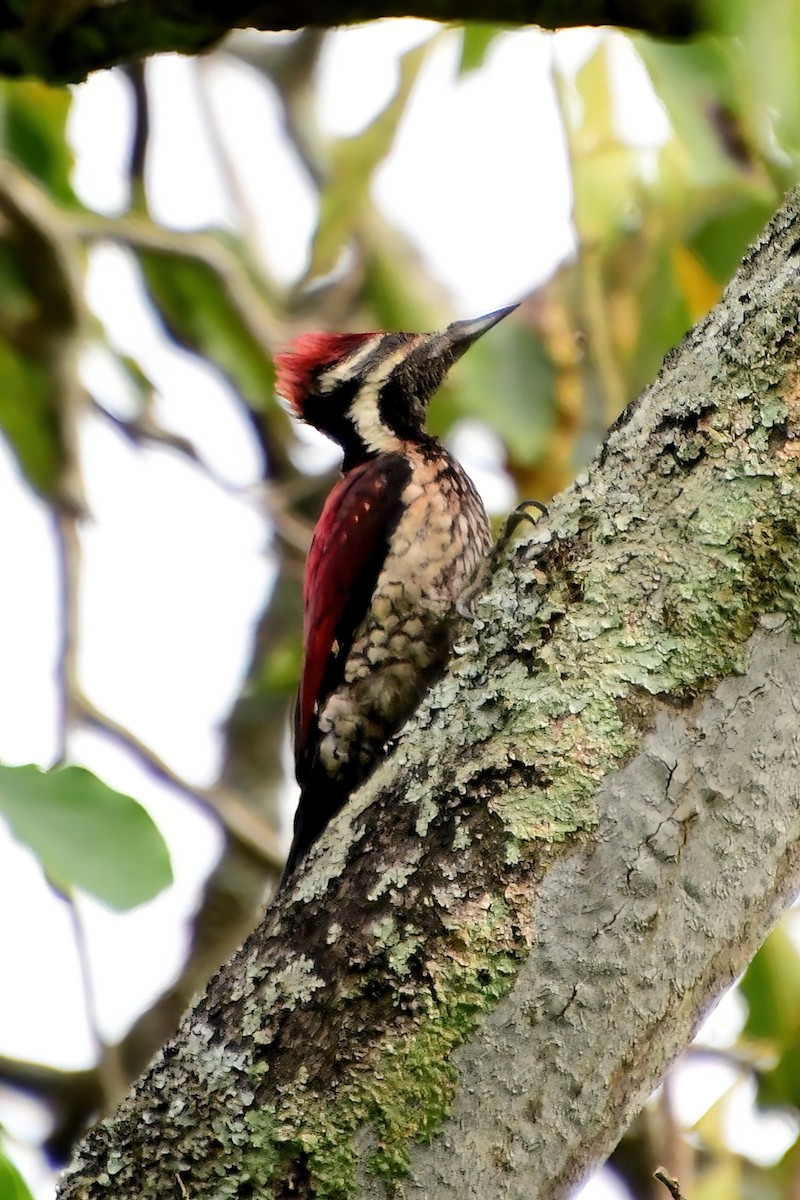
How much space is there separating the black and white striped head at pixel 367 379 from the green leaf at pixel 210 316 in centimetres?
70

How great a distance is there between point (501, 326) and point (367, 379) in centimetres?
63

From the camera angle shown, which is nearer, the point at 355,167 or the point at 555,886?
the point at 555,886

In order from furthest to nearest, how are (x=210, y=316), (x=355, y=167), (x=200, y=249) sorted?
(x=210, y=316), (x=200, y=249), (x=355, y=167)

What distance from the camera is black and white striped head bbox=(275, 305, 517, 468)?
338 centimetres

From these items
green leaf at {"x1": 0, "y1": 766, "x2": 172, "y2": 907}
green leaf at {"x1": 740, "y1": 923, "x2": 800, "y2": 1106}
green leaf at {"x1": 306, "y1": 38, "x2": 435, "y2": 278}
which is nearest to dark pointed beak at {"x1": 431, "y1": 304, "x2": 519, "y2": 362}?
green leaf at {"x1": 306, "y1": 38, "x2": 435, "y2": 278}

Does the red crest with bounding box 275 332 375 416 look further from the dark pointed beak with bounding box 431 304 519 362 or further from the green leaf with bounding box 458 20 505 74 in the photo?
the green leaf with bounding box 458 20 505 74

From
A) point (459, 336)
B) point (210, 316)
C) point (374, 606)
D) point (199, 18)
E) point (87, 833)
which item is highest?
point (459, 336)

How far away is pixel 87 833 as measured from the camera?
187cm

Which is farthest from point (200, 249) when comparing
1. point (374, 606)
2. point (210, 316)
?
point (374, 606)

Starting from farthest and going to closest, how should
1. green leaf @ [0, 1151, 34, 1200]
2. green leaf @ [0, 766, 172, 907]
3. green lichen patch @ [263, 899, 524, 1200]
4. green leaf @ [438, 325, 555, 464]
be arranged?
green leaf @ [438, 325, 555, 464] → green leaf @ [0, 766, 172, 907] → green leaf @ [0, 1151, 34, 1200] → green lichen patch @ [263, 899, 524, 1200]

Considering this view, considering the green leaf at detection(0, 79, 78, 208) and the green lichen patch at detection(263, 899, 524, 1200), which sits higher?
the green leaf at detection(0, 79, 78, 208)

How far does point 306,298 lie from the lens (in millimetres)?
5199

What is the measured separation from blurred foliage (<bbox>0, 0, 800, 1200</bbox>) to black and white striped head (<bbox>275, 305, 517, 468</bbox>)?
0.24m

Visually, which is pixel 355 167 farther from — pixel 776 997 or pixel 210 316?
pixel 776 997
